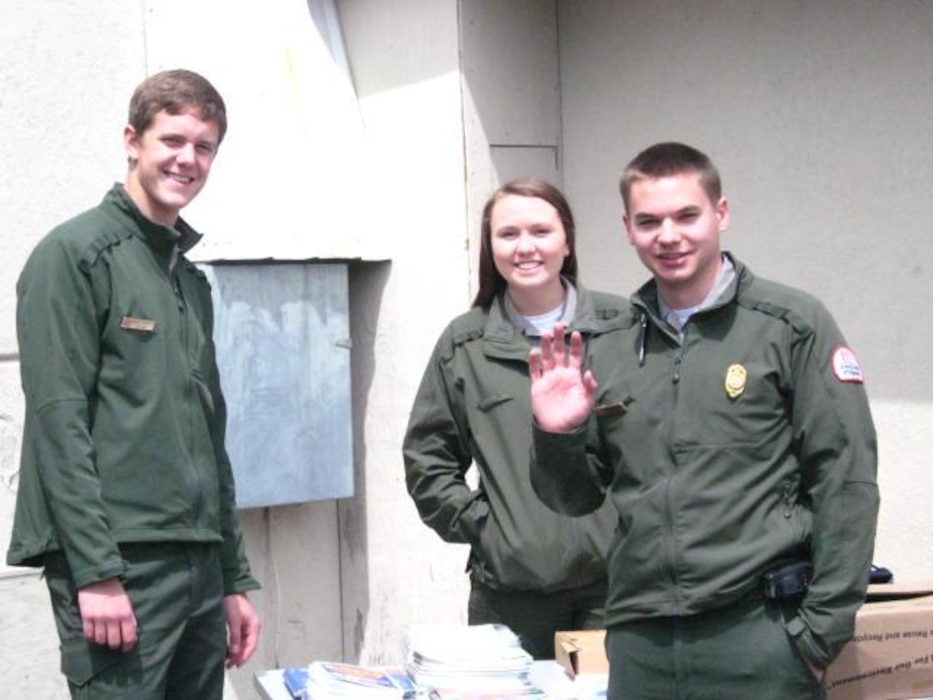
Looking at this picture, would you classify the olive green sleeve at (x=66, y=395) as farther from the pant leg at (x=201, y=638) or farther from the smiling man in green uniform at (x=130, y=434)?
the pant leg at (x=201, y=638)

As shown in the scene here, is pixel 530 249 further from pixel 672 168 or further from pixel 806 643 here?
pixel 806 643

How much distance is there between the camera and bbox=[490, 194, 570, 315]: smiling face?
4293mm

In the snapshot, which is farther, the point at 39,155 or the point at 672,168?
the point at 39,155

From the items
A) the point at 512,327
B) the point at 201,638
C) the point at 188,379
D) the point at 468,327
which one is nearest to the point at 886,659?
the point at 512,327

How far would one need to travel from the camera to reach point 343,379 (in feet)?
19.6

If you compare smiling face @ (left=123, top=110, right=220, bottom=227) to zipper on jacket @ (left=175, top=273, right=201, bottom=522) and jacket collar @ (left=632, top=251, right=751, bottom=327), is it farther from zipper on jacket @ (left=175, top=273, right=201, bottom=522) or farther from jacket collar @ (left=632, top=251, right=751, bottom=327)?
jacket collar @ (left=632, top=251, right=751, bottom=327)

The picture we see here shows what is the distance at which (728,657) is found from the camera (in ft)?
10.5

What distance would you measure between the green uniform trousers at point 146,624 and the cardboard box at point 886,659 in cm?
147

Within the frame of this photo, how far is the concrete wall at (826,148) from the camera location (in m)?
4.87

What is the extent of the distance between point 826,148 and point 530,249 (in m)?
1.34

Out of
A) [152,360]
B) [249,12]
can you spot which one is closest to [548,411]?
[152,360]

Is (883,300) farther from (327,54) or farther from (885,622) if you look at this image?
(327,54)

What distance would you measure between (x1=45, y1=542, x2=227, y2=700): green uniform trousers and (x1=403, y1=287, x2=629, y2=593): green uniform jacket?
34.4 inches

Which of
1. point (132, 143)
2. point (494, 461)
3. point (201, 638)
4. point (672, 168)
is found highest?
point (132, 143)
